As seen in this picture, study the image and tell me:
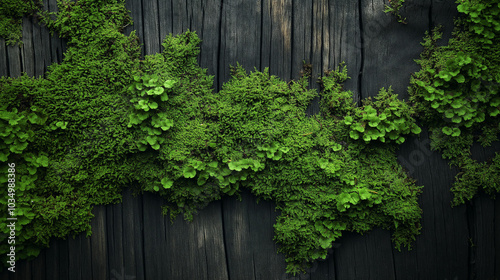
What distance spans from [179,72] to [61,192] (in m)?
1.65

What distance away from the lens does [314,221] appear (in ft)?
10.6

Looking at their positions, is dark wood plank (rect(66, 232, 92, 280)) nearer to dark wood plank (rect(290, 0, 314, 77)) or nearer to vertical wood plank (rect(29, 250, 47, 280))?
vertical wood plank (rect(29, 250, 47, 280))

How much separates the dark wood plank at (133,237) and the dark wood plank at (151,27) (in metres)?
1.46

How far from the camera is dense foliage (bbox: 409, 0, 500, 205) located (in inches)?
124

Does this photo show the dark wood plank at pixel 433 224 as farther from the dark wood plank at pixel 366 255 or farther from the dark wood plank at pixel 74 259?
the dark wood plank at pixel 74 259

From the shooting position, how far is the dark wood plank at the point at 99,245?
131 inches

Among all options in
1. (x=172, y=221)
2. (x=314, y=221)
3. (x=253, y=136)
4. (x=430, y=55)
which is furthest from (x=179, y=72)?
(x=430, y=55)

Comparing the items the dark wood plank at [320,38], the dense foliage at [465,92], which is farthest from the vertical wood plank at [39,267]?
the dense foliage at [465,92]

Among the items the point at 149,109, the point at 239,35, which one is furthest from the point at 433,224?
the point at 149,109

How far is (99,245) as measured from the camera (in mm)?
3350

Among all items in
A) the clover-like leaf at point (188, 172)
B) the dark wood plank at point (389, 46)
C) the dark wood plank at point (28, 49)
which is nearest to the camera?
the clover-like leaf at point (188, 172)

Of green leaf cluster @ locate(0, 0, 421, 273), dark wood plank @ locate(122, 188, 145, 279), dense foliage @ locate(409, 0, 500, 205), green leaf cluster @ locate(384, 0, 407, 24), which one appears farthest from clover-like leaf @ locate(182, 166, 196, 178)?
green leaf cluster @ locate(384, 0, 407, 24)

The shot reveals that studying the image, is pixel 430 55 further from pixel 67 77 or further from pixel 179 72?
pixel 67 77

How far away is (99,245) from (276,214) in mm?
1828
